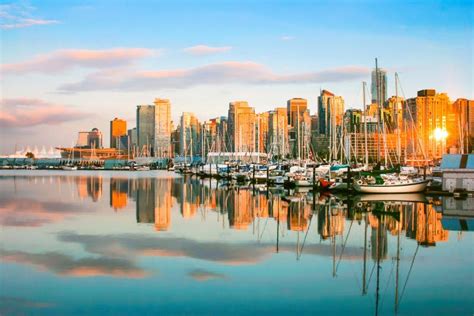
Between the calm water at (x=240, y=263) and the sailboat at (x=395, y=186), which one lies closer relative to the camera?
the calm water at (x=240, y=263)

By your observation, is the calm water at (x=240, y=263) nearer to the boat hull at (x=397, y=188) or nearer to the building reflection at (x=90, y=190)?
the boat hull at (x=397, y=188)

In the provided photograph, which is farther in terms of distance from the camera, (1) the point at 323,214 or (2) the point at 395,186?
(2) the point at 395,186

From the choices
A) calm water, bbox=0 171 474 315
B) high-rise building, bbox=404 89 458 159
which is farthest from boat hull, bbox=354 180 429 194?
high-rise building, bbox=404 89 458 159

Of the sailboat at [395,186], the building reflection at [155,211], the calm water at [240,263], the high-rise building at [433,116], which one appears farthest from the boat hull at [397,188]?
the high-rise building at [433,116]

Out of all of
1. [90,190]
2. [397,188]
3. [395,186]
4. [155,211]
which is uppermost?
[395,186]

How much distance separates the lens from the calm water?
16.2 m

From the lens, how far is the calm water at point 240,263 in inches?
636

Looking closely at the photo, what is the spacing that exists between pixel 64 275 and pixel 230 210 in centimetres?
2385

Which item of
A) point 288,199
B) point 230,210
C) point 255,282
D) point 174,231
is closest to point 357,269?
point 255,282

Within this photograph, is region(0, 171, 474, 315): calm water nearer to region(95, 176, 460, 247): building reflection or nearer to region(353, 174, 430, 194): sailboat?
region(95, 176, 460, 247): building reflection

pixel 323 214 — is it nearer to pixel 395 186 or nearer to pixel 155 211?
pixel 155 211

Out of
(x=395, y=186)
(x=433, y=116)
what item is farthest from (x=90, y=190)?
(x=433, y=116)

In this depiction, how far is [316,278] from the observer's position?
19.1 meters

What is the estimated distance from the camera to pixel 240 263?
2159cm
